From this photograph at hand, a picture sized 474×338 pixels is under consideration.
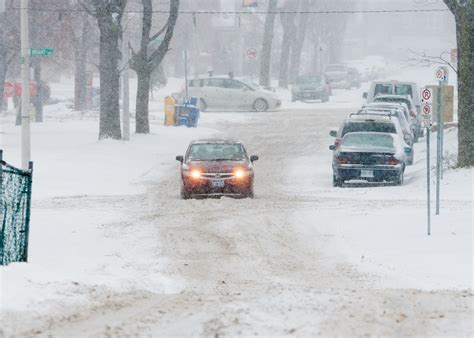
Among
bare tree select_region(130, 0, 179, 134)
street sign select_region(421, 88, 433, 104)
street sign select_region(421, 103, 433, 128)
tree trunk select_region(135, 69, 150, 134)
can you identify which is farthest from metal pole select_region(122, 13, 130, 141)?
street sign select_region(421, 103, 433, 128)

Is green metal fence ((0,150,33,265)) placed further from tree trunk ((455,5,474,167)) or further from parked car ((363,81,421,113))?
parked car ((363,81,421,113))

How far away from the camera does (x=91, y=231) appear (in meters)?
19.2

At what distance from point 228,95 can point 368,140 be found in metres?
28.3

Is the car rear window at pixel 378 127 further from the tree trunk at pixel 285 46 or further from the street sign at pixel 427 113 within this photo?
the tree trunk at pixel 285 46

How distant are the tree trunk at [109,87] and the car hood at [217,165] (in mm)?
12763

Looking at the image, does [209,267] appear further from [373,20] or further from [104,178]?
[373,20]

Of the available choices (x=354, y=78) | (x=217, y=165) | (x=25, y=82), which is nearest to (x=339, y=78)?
(x=354, y=78)

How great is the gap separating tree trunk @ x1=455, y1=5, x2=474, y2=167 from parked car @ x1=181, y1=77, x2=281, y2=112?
29018mm

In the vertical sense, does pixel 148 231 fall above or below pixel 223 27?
below

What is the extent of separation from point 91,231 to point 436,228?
19.0 feet

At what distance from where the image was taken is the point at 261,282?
14.2 meters

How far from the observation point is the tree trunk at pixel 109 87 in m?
36.7

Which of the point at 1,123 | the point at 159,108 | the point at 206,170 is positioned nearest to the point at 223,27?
the point at 159,108

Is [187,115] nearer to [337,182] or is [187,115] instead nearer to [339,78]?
[337,182]
